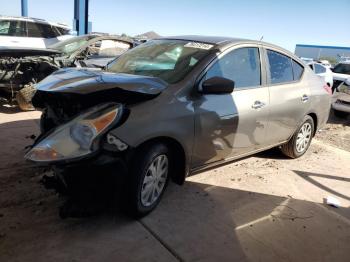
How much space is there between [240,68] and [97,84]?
1.77 m

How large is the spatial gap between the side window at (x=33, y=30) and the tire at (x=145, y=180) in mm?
10504

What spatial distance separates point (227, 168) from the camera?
5242 millimetres

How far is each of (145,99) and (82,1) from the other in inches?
549

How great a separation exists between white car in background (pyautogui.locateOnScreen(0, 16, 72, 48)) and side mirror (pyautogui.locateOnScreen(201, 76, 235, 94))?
994cm

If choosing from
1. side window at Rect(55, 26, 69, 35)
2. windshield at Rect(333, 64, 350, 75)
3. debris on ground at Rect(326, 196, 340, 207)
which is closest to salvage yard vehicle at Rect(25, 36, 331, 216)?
debris on ground at Rect(326, 196, 340, 207)

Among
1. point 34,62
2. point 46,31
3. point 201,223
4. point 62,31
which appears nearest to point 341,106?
point 34,62

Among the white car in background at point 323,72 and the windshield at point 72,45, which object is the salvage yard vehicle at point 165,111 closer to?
the windshield at point 72,45

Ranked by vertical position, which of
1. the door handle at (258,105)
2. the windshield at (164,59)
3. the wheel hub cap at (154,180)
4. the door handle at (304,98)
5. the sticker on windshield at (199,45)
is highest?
the sticker on windshield at (199,45)

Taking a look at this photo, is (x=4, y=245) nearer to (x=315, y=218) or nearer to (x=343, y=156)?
(x=315, y=218)

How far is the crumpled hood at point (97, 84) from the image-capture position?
3.28 meters

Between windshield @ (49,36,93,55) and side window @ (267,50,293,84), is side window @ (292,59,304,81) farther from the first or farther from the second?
windshield @ (49,36,93,55)

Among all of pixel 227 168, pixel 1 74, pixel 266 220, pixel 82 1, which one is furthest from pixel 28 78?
pixel 82 1

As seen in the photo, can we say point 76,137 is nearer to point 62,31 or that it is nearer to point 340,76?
point 62,31

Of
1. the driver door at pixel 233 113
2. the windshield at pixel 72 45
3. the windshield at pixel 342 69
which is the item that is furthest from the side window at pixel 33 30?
the windshield at pixel 342 69
